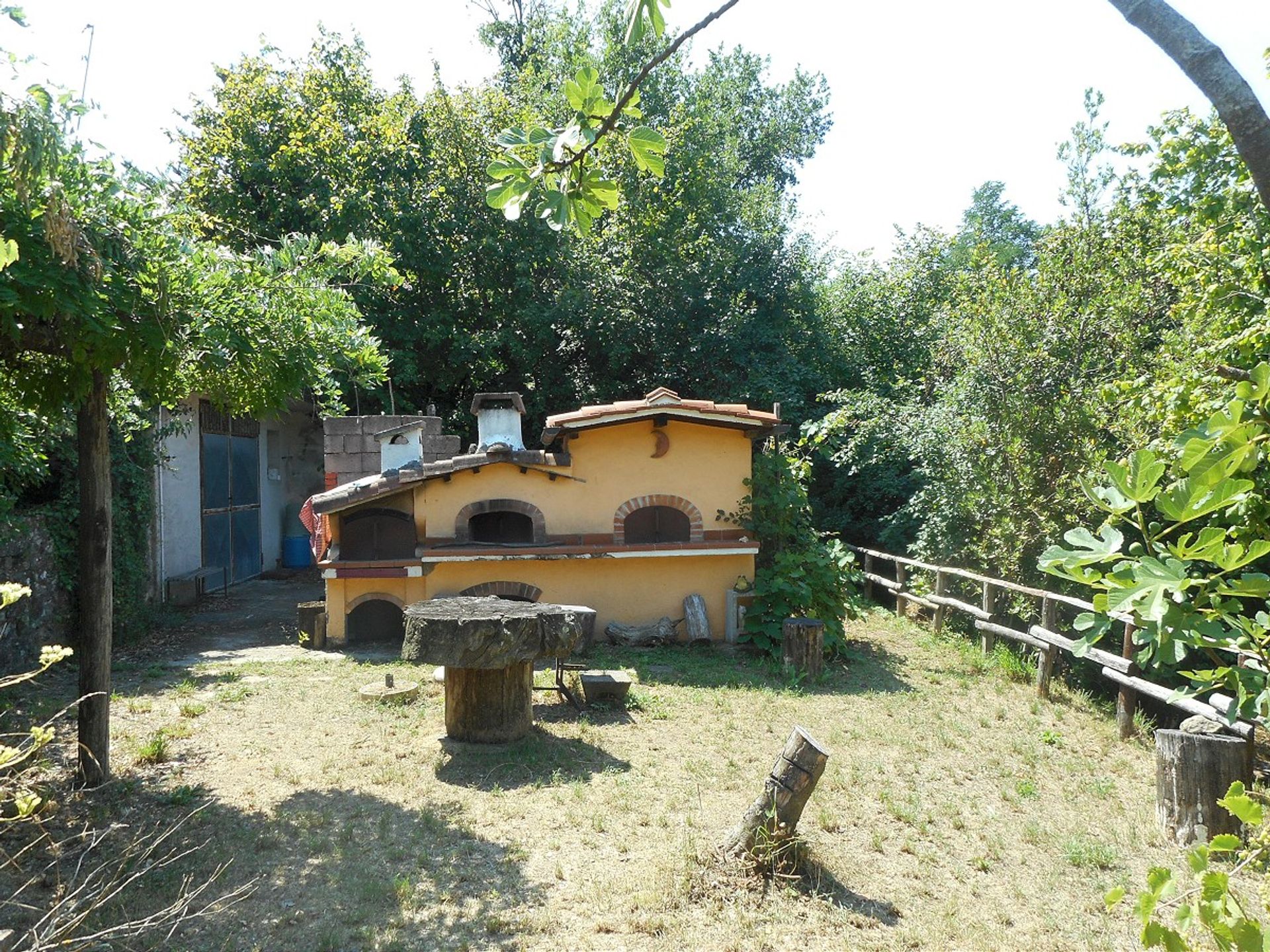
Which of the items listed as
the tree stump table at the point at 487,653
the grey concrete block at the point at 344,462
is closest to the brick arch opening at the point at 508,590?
the tree stump table at the point at 487,653

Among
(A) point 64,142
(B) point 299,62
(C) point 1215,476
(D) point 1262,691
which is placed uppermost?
(B) point 299,62

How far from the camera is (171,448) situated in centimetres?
1420

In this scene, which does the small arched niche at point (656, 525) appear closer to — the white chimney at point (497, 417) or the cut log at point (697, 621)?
the cut log at point (697, 621)

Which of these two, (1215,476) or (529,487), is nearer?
(1215,476)

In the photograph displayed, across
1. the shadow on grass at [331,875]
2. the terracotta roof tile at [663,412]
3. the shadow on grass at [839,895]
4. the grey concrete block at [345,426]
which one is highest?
the grey concrete block at [345,426]

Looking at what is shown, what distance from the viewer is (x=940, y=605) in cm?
1217

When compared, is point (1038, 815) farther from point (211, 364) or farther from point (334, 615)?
point (334, 615)

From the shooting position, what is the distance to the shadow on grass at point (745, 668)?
927 centimetres

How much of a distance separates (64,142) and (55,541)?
21.0 ft

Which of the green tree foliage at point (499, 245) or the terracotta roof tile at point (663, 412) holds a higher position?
the green tree foliage at point (499, 245)

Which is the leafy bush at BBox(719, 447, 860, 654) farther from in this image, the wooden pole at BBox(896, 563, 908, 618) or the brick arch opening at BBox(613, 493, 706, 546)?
the wooden pole at BBox(896, 563, 908, 618)

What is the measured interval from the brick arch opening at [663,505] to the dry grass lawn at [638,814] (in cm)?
274

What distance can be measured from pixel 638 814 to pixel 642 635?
17.8 ft

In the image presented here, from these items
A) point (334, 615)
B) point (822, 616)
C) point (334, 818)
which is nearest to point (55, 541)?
point (334, 615)
